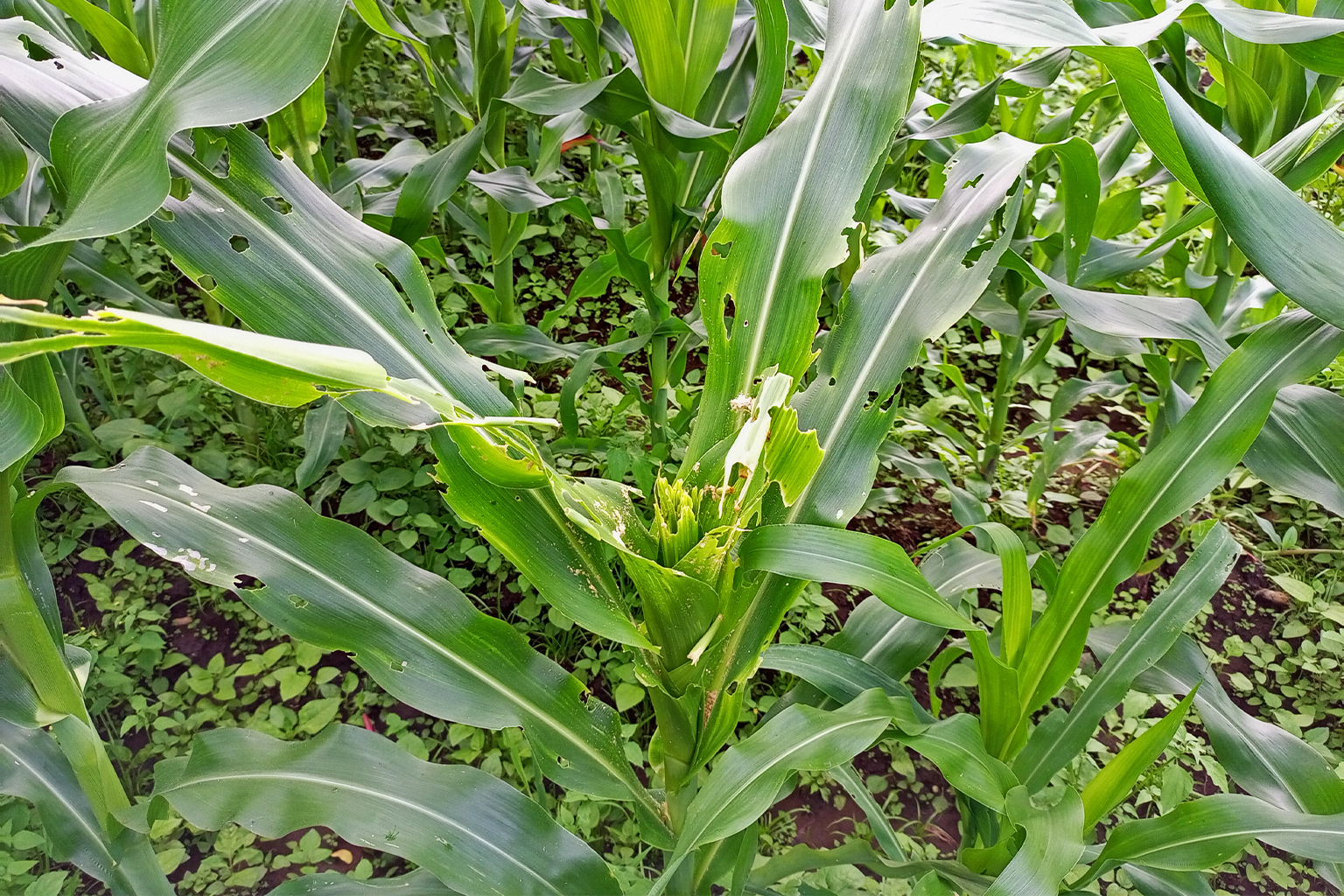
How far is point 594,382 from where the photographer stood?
205cm

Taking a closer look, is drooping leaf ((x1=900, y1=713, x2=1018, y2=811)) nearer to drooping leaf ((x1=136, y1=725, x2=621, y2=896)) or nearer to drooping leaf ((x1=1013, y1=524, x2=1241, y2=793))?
drooping leaf ((x1=1013, y1=524, x2=1241, y2=793))

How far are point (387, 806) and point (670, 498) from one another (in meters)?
0.45

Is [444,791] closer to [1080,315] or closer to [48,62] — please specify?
[48,62]

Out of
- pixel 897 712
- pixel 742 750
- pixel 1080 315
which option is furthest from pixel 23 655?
pixel 1080 315

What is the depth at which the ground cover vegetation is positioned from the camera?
2.25 feet

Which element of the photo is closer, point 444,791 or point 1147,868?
point 444,791

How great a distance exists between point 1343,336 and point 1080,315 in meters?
0.27

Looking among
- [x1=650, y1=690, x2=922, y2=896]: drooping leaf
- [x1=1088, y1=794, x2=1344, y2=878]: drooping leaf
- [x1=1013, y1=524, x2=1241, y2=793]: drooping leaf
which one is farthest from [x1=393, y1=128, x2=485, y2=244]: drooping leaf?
[x1=1088, y1=794, x2=1344, y2=878]: drooping leaf

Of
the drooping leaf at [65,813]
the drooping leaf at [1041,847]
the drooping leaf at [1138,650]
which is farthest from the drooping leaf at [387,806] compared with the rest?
the drooping leaf at [1138,650]

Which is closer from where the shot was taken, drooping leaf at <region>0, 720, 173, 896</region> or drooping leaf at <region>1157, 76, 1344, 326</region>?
drooping leaf at <region>1157, 76, 1344, 326</region>

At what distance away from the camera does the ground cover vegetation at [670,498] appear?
2.25 ft

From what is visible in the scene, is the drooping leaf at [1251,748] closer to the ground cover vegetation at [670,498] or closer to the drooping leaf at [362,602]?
the ground cover vegetation at [670,498]

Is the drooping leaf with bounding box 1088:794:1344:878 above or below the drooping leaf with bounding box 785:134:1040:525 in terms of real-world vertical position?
below

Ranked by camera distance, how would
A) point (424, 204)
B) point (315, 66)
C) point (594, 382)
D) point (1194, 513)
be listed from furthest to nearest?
point (594, 382)
point (1194, 513)
point (424, 204)
point (315, 66)
